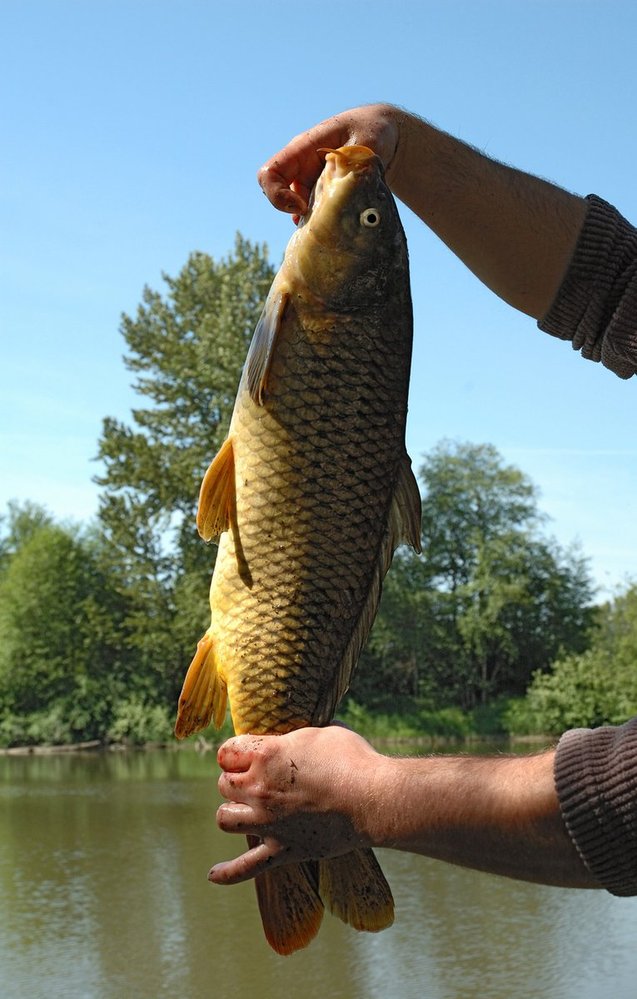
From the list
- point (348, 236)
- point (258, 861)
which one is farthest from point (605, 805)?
point (348, 236)

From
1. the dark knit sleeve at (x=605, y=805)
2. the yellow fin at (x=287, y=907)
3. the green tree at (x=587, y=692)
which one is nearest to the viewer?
the dark knit sleeve at (x=605, y=805)

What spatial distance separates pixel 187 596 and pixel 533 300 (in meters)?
28.2

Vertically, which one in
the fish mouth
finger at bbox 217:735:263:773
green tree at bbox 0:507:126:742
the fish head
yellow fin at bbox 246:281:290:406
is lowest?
finger at bbox 217:735:263:773

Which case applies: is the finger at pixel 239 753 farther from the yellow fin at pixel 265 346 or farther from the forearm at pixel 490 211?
the forearm at pixel 490 211

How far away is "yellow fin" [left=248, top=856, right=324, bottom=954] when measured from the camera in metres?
1.94

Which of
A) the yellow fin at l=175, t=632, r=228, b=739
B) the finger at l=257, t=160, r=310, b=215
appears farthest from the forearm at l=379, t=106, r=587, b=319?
the yellow fin at l=175, t=632, r=228, b=739

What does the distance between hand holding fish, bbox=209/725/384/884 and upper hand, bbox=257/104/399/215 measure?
1.01m

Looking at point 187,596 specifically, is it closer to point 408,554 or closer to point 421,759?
point 408,554

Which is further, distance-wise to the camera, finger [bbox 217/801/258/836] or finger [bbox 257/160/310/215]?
finger [bbox 257/160/310/215]

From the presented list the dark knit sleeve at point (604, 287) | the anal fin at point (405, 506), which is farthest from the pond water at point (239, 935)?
the anal fin at point (405, 506)

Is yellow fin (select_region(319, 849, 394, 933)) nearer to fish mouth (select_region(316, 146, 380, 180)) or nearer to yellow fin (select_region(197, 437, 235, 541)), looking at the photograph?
yellow fin (select_region(197, 437, 235, 541))

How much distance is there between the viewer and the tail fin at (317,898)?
1946 mm

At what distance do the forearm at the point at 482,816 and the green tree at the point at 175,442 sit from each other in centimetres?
2847

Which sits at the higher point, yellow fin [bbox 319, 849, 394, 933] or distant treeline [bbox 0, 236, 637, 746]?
distant treeline [bbox 0, 236, 637, 746]
